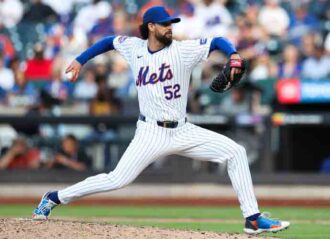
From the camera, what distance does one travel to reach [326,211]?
11461mm

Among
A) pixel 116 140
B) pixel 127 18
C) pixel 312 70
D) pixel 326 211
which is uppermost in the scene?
pixel 127 18

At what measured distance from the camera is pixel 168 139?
7.09m

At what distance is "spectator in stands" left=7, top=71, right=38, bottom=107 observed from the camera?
1416 cm

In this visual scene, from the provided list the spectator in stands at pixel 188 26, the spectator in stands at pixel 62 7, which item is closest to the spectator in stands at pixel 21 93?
the spectator in stands at pixel 62 7

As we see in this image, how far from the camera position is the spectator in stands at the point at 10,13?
643 inches

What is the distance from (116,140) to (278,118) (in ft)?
8.15

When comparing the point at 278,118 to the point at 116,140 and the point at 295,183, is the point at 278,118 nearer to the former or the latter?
the point at 295,183

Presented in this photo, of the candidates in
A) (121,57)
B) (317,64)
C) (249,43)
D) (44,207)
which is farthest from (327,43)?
(44,207)

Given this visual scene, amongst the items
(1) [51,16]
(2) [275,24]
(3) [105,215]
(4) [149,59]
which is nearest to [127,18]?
(1) [51,16]

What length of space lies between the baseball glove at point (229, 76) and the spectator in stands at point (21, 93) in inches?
292

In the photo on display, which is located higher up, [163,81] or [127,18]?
[127,18]

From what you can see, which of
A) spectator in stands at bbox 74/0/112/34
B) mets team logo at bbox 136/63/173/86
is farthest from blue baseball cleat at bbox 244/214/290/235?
spectator in stands at bbox 74/0/112/34

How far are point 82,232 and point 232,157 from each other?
1.34m

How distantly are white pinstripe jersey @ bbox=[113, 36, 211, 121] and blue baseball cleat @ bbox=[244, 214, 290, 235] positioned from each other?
3.39 feet
